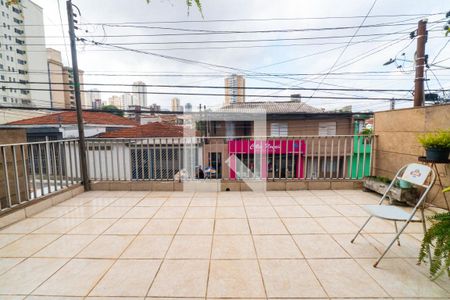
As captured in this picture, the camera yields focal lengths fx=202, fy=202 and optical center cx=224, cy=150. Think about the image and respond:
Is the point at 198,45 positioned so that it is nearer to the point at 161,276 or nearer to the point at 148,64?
the point at 148,64

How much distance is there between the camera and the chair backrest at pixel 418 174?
5.75 feet

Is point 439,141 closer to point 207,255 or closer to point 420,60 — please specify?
point 207,255

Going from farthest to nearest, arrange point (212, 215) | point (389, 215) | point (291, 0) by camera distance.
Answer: point (291, 0)
point (212, 215)
point (389, 215)

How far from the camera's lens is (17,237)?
6.85ft

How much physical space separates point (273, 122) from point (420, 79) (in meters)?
8.79

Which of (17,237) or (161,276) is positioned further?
(17,237)

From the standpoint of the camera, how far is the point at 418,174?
1.83 meters

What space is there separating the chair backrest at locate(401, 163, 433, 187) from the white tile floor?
2.02ft

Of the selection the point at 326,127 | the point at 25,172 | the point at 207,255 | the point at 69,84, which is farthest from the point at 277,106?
the point at 207,255

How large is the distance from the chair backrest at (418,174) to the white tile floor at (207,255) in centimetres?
61

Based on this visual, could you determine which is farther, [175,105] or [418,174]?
[175,105]

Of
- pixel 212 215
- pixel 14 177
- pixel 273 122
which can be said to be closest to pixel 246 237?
pixel 212 215

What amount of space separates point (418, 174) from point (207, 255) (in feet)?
6.65

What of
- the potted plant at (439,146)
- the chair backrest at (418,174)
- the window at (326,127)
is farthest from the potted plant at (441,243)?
the window at (326,127)
